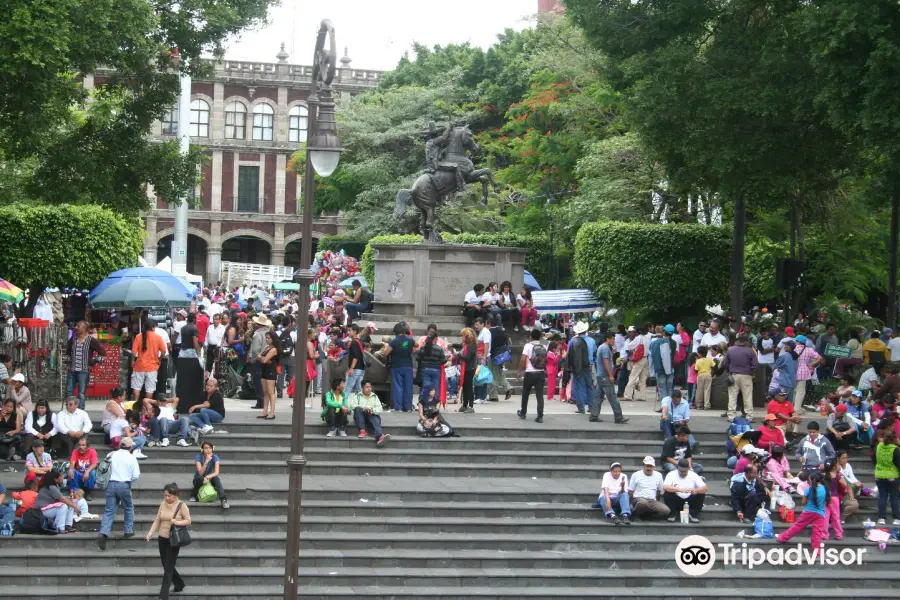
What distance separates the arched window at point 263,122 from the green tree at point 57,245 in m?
49.0

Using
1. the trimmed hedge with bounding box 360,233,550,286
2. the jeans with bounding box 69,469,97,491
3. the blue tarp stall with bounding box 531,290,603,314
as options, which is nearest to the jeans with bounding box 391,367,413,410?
the jeans with bounding box 69,469,97,491

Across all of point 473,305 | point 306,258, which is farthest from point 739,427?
point 306,258

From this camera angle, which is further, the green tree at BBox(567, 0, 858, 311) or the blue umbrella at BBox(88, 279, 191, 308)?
the blue umbrella at BBox(88, 279, 191, 308)

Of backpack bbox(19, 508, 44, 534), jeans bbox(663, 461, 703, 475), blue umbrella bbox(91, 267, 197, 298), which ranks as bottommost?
backpack bbox(19, 508, 44, 534)

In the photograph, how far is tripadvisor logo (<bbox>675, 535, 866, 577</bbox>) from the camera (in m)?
16.3

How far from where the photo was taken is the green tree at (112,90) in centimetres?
1839

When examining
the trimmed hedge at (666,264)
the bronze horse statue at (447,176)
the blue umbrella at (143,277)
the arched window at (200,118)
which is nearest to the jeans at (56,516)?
the blue umbrella at (143,277)

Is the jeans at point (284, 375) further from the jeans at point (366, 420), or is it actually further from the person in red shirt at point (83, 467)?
the person in red shirt at point (83, 467)

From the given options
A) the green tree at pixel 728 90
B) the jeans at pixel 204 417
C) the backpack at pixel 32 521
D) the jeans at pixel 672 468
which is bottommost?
the backpack at pixel 32 521

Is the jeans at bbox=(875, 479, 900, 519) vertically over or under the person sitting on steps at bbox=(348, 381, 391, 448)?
under

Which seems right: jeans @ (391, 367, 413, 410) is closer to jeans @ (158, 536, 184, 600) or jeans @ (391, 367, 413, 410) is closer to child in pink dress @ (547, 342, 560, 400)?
child in pink dress @ (547, 342, 560, 400)

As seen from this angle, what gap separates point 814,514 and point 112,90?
14831 millimetres

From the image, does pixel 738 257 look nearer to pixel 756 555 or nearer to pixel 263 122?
pixel 756 555

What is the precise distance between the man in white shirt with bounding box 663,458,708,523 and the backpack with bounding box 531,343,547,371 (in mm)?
4156
